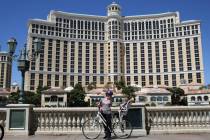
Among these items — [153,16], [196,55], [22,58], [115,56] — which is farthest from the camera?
[153,16]

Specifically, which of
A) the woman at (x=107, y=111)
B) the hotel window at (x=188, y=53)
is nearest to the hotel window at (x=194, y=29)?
the hotel window at (x=188, y=53)

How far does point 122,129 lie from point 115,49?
139 meters

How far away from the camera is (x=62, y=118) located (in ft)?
42.0

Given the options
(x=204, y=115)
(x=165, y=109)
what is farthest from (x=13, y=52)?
(x=204, y=115)

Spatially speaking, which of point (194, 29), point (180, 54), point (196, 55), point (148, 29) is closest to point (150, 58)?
point (180, 54)

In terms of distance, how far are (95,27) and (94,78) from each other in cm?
3073

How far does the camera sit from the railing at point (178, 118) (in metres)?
12.8

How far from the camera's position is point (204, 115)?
Result: 1290 cm

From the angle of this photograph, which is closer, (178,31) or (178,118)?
(178,118)

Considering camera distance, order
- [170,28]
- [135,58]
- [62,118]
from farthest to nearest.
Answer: [170,28], [135,58], [62,118]

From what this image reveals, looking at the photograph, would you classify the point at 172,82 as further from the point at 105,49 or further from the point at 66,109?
the point at 66,109

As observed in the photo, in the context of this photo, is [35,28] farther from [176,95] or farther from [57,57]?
[176,95]

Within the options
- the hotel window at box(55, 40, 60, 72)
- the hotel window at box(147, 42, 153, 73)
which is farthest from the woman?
the hotel window at box(147, 42, 153, 73)

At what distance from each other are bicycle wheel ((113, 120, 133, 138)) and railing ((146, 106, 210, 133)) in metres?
1.73
